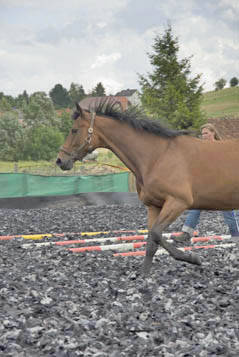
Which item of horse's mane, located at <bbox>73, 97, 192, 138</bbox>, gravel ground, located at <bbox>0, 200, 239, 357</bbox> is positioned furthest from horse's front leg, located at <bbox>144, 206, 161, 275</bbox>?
horse's mane, located at <bbox>73, 97, 192, 138</bbox>

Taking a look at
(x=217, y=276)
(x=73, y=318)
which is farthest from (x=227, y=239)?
(x=73, y=318)

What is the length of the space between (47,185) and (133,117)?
1039 cm

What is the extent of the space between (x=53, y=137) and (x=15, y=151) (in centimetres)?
607

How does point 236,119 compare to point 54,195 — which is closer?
point 54,195

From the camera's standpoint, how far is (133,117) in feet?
20.0

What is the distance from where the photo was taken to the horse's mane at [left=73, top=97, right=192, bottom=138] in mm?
5852

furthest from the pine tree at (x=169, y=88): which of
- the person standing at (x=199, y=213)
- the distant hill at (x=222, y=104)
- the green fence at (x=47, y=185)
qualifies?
the distant hill at (x=222, y=104)

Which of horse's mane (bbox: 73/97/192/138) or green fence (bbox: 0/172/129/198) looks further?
green fence (bbox: 0/172/129/198)

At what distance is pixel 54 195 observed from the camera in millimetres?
16172

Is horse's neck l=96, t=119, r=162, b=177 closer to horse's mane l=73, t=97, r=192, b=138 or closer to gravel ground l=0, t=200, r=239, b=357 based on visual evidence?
horse's mane l=73, t=97, r=192, b=138

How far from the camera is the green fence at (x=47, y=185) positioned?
15641mm

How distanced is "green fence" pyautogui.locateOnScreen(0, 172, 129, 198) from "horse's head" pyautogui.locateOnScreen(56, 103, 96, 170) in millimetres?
9935

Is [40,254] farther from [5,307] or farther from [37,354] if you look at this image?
[37,354]

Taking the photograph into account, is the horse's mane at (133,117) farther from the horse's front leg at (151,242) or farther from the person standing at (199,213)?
the person standing at (199,213)
